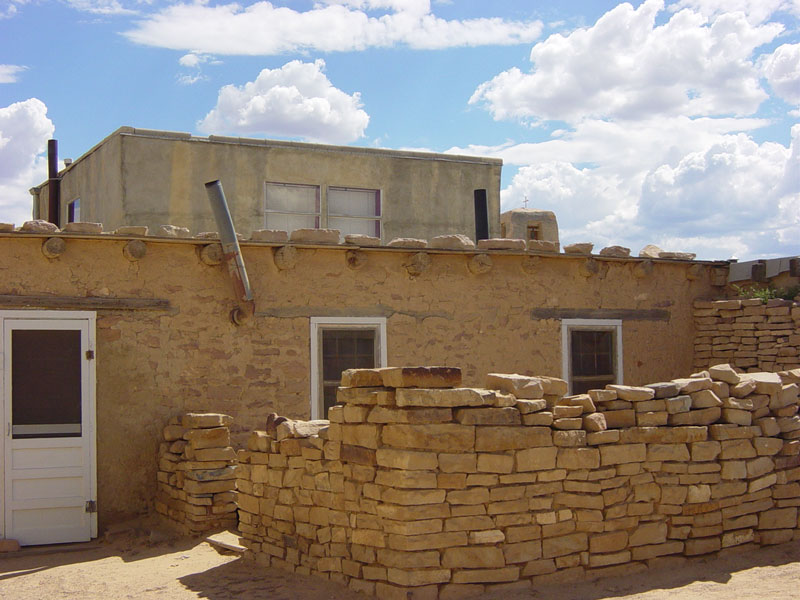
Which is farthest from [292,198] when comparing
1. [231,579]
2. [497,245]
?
[231,579]

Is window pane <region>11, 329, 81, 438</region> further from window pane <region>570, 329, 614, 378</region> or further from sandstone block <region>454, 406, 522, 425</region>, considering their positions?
window pane <region>570, 329, 614, 378</region>

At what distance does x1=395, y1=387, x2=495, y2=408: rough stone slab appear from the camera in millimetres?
5566

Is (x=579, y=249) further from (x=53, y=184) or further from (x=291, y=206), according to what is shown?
(x=53, y=184)

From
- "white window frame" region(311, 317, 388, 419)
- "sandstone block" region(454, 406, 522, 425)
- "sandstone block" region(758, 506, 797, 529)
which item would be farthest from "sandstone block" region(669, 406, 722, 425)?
"white window frame" region(311, 317, 388, 419)

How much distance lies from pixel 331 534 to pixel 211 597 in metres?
0.94

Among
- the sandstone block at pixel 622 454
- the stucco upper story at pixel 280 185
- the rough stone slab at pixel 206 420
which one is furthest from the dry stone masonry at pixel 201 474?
the stucco upper story at pixel 280 185

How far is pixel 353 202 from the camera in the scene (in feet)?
45.8

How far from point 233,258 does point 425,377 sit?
3.54 meters

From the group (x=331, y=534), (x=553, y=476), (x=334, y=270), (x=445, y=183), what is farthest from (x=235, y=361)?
(x=445, y=183)

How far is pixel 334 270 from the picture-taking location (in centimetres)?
916

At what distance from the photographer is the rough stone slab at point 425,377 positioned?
18.3ft

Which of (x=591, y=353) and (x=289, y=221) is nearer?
(x=591, y=353)

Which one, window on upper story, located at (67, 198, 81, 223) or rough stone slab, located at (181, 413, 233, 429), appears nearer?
rough stone slab, located at (181, 413, 233, 429)

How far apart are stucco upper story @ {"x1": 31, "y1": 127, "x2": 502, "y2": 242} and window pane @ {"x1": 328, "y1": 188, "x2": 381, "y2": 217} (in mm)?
16
